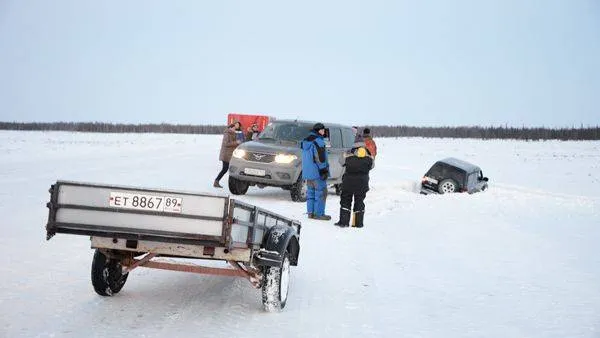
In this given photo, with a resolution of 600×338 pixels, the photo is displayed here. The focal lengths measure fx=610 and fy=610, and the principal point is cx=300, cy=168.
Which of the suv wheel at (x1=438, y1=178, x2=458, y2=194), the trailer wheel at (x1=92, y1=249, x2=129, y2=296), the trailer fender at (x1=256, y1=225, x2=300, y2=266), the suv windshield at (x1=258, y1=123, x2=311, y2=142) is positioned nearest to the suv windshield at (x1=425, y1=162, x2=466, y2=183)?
the suv wheel at (x1=438, y1=178, x2=458, y2=194)

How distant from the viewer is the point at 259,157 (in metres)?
14.0

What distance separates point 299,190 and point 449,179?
5.47 m

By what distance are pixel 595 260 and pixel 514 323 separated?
420 centimetres

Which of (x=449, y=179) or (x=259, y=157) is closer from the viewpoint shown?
(x=259, y=157)

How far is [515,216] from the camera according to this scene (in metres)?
13.3

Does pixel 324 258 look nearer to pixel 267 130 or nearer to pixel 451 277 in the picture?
pixel 451 277

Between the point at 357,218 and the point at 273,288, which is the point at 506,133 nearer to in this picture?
the point at 357,218

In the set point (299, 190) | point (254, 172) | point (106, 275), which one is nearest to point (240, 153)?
point (254, 172)

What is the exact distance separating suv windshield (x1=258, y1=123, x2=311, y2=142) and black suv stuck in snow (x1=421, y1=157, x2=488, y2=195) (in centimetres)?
473

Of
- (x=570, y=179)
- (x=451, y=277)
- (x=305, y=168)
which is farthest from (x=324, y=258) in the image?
(x=570, y=179)

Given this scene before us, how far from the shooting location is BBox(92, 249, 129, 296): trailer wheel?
5.80 m

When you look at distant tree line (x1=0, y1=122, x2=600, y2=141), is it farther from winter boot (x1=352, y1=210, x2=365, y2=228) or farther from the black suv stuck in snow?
winter boot (x1=352, y1=210, x2=365, y2=228)

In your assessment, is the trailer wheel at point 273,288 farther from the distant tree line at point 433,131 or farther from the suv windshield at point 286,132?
the distant tree line at point 433,131

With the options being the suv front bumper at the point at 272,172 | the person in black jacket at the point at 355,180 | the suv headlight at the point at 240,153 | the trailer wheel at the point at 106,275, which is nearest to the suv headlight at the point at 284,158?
the suv front bumper at the point at 272,172
